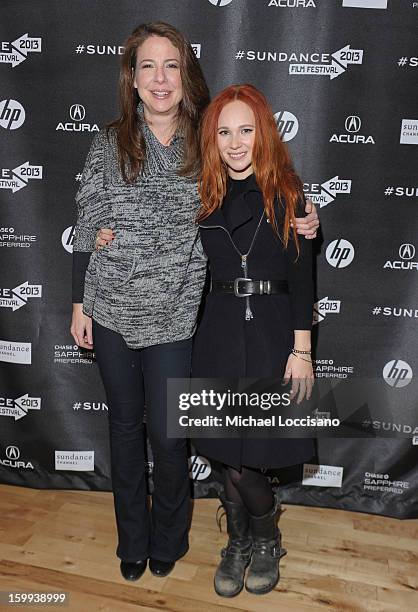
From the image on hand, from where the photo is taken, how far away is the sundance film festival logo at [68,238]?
8.37 ft

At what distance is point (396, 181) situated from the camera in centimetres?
241

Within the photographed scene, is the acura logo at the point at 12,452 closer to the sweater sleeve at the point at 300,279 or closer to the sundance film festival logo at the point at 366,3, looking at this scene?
the sweater sleeve at the point at 300,279

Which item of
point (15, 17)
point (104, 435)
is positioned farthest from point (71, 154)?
point (104, 435)

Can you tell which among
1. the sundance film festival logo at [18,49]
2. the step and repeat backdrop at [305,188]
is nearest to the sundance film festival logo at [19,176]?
the step and repeat backdrop at [305,188]

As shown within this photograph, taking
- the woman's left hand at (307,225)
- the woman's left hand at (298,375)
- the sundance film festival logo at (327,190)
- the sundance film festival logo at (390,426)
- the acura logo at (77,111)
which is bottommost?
the sundance film festival logo at (390,426)

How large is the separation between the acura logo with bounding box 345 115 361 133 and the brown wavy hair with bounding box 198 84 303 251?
2.19 feet

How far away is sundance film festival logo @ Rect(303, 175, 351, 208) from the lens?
2.43 meters

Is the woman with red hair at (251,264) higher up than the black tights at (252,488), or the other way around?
the woman with red hair at (251,264)

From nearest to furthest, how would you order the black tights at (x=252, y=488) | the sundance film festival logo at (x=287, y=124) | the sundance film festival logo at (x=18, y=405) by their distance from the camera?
the black tights at (x=252, y=488) < the sundance film festival logo at (x=287, y=124) < the sundance film festival logo at (x=18, y=405)

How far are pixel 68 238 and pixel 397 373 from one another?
58.3 inches

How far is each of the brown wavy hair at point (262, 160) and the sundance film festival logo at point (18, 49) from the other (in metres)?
0.98

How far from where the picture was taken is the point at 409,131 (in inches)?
93.4

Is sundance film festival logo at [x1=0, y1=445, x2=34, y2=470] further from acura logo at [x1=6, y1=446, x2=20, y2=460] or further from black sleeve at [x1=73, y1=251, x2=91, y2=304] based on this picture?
black sleeve at [x1=73, y1=251, x2=91, y2=304]

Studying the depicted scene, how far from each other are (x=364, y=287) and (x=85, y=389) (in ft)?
4.16
